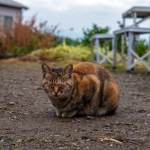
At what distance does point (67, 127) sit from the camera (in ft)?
15.0

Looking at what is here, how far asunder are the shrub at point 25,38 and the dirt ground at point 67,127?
1045cm

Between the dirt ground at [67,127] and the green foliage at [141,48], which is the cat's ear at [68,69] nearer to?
the dirt ground at [67,127]

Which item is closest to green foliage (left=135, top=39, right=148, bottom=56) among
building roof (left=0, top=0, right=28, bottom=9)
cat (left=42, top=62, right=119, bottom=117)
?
building roof (left=0, top=0, right=28, bottom=9)

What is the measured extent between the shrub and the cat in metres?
12.1

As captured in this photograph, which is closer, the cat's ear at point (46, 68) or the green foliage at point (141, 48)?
the cat's ear at point (46, 68)

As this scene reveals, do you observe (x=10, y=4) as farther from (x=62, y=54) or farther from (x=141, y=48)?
(x=141, y=48)

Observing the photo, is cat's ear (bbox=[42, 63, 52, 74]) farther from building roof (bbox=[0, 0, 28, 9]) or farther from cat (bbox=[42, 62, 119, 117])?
building roof (bbox=[0, 0, 28, 9])

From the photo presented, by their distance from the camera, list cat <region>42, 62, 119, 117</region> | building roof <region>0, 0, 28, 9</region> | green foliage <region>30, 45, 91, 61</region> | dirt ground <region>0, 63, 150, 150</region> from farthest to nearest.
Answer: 1. building roof <region>0, 0, 28, 9</region>
2. green foliage <region>30, 45, 91, 61</region>
3. cat <region>42, 62, 119, 117</region>
4. dirt ground <region>0, 63, 150, 150</region>

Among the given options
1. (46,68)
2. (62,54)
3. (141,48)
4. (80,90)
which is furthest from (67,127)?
(141,48)

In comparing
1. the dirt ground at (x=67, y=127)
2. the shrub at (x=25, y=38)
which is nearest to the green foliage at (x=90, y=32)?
the shrub at (x=25, y=38)

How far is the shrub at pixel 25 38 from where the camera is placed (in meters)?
17.4

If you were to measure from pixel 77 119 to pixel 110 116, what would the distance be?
464mm

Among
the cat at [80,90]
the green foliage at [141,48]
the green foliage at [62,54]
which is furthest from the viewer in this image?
the green foliage at [141,48]

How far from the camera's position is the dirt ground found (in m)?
3.88
